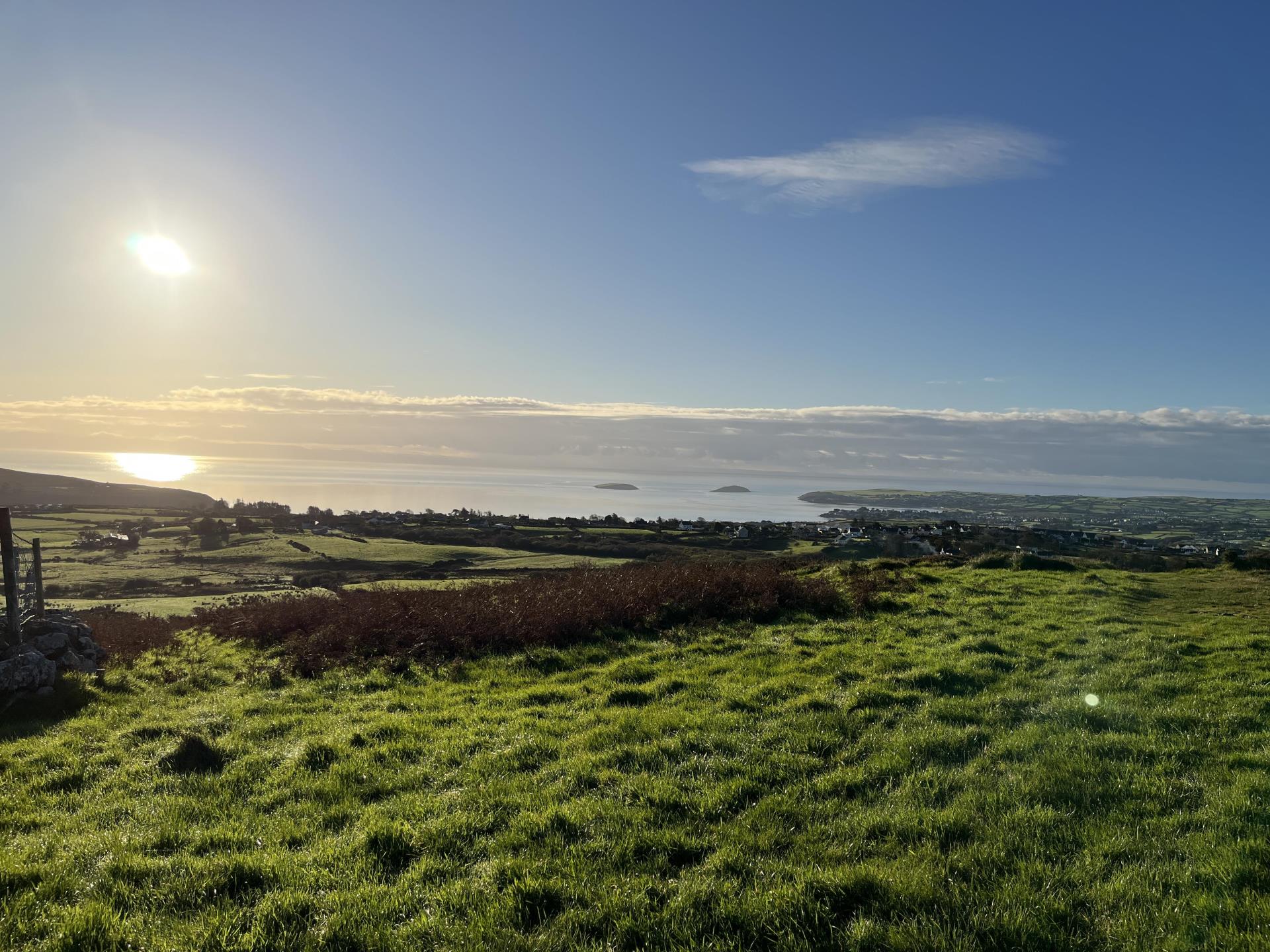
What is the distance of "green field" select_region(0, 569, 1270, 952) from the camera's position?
5738 millimetres

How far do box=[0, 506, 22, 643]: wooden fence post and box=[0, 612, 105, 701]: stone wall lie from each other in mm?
300

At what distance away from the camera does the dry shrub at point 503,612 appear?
1750 centimetres

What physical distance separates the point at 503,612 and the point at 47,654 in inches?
394

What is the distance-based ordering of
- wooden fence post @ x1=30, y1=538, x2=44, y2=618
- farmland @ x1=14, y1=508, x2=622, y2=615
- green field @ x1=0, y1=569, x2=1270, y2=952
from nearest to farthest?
green field @ x1=0, y1=569, x2=1270, y2=952, wooden fence post @ x1=30, y1=538, x2=44, y2=618, farmland @ x1=14, y1=508, x2=622, y2=615

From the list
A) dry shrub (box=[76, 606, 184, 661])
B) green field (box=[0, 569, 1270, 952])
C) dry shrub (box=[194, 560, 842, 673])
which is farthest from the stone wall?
dry shrub (box=[194, 560, 842, 673])

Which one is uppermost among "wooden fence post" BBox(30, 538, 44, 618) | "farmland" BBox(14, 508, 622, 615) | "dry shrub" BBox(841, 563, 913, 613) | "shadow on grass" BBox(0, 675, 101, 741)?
"wooden fence post" BBox(30, 538, 44, 618)

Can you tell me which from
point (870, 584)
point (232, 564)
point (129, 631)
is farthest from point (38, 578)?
point (232, 564)

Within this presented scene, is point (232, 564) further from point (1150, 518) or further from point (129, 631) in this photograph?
point (1150, 518)

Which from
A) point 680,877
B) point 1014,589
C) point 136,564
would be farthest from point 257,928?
point 136,564

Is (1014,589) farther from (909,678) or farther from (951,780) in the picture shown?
(951,780)

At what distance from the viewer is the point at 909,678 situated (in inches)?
502

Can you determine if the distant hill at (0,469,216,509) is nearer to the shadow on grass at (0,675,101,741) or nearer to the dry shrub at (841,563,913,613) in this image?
the shadow on grass at (0,675,101,741)

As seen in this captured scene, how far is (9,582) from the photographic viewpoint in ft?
48.4

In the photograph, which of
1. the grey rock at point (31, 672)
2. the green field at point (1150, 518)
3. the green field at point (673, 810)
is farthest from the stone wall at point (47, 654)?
the green field at point (1150, 518)
